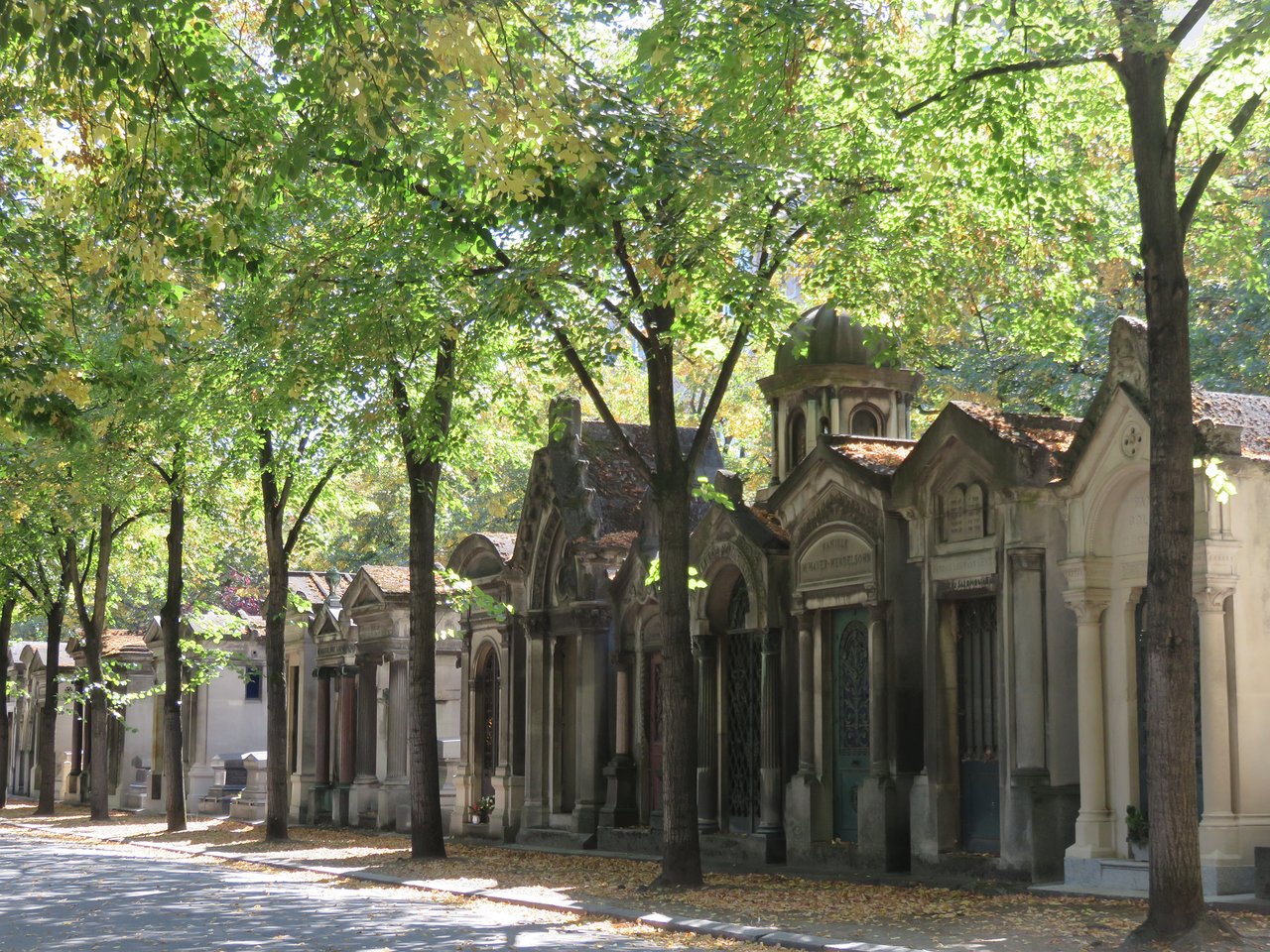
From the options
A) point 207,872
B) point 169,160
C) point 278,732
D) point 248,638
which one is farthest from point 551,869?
point 248,638

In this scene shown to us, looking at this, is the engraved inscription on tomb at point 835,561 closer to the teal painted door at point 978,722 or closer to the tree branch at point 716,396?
the teal painted door at point 978,722

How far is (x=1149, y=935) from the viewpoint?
39.0ft

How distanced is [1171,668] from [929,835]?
6573mm

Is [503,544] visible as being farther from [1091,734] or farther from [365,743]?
[1091,734]

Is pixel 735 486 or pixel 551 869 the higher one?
pixel 735 486

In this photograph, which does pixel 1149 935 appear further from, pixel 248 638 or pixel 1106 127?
pixel 248 638

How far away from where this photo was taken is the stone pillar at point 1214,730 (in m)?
14.9

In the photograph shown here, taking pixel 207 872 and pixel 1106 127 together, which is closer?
pixel 1106 127

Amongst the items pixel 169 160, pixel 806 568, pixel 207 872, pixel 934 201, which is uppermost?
pixel 934 201

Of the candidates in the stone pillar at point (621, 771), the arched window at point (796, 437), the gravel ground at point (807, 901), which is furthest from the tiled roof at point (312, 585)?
the arched window at point (796, 437)

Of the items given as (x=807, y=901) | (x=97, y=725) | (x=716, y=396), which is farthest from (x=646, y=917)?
(x=97, y=725)

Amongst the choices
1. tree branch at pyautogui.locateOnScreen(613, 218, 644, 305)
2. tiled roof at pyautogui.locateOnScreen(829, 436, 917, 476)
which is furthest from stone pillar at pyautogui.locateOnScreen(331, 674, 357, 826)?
tree branch at pyautogui.locateOnScreen(613, 218, 644, 305)

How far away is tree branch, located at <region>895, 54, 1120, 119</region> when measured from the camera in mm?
12906

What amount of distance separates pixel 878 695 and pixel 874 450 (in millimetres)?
3328
